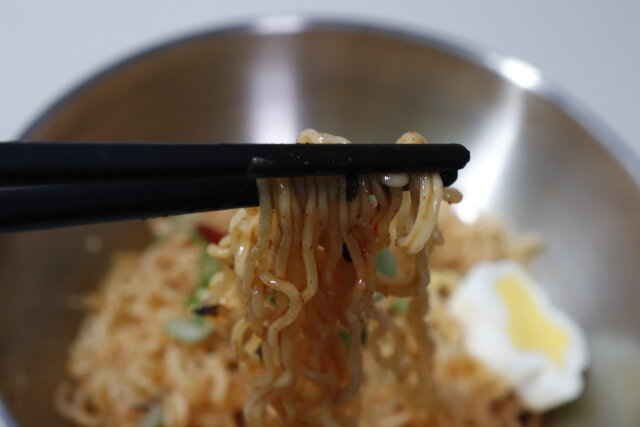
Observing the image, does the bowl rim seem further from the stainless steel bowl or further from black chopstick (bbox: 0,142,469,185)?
A: black chopstick (bbox: 0,142,469,185)

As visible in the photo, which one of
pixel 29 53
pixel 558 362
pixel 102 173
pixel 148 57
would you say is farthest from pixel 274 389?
pixel 29 53

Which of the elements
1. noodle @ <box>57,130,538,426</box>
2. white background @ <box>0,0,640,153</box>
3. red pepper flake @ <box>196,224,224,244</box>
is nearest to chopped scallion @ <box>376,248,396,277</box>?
noodle @ <box>57,130,538,426</box>

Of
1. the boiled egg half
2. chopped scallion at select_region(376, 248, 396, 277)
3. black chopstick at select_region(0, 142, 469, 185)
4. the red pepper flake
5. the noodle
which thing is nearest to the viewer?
black chopstick at select_region(0, 142, 469, 185)

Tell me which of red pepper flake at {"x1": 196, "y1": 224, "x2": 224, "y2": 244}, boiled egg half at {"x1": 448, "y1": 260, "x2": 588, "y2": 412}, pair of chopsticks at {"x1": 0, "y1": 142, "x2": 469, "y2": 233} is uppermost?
red pepper flake at {"x1": 196, "y1": 224, "x2": 224, "y2": 244}

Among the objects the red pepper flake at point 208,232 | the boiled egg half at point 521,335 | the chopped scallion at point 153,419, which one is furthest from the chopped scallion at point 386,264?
the chopped scallion at point 153,419

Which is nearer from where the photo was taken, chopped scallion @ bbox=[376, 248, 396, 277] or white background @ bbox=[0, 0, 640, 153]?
chopped scallion @ bbox=[376, 248, 396, 277]

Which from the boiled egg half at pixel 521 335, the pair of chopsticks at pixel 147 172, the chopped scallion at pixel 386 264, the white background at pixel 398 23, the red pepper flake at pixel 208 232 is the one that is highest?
the white background at pixel 398 23

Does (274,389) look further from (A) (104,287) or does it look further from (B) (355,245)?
(A) (104,287)

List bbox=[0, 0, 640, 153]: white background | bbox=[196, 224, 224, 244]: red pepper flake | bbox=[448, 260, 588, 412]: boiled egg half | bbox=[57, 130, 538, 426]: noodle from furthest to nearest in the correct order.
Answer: bbox=[0, 0, 640, 153]: white background, bbox=[196, 224, 224, 244]: red pepper flake, bbox=[448, 260, 588, 412]: boiled egg half, bbox=[57, 130, 538, 426]: noodle

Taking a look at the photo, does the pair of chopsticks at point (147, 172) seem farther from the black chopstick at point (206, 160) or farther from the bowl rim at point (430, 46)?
the bowl rim at point (430, 46)
